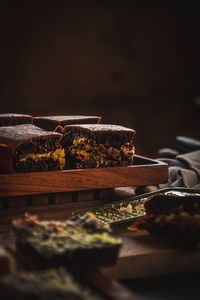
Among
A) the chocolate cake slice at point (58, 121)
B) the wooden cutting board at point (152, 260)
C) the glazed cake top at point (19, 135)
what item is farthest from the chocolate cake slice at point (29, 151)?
the wooden cutting board at point (152, 260)

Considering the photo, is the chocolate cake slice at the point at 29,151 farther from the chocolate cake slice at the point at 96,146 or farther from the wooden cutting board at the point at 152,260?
the wooden cutting board at the point at 152,260

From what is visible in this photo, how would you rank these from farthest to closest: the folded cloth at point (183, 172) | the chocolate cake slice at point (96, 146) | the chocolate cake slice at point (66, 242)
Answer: the folded cloth at point (183, 172), the chocolate cake slice at point (96, 146), the chocolate cake slice at point (66, 242)

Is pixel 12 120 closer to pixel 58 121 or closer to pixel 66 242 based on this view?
pixel 58 121

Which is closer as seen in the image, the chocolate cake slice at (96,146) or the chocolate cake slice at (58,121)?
the chocolate cake slice at (96,146)

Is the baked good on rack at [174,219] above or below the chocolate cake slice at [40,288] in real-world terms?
below

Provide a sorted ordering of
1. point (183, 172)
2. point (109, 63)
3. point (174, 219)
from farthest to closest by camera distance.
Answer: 1. point (109, 63)
2. point (183, 172)
3. point (174, 219)

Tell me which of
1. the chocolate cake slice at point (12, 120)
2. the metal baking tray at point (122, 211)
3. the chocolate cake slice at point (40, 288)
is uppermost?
the chocolate cake slice at point (12, 120)

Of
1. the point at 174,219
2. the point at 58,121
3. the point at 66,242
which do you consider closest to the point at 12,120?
the point at 58,121
